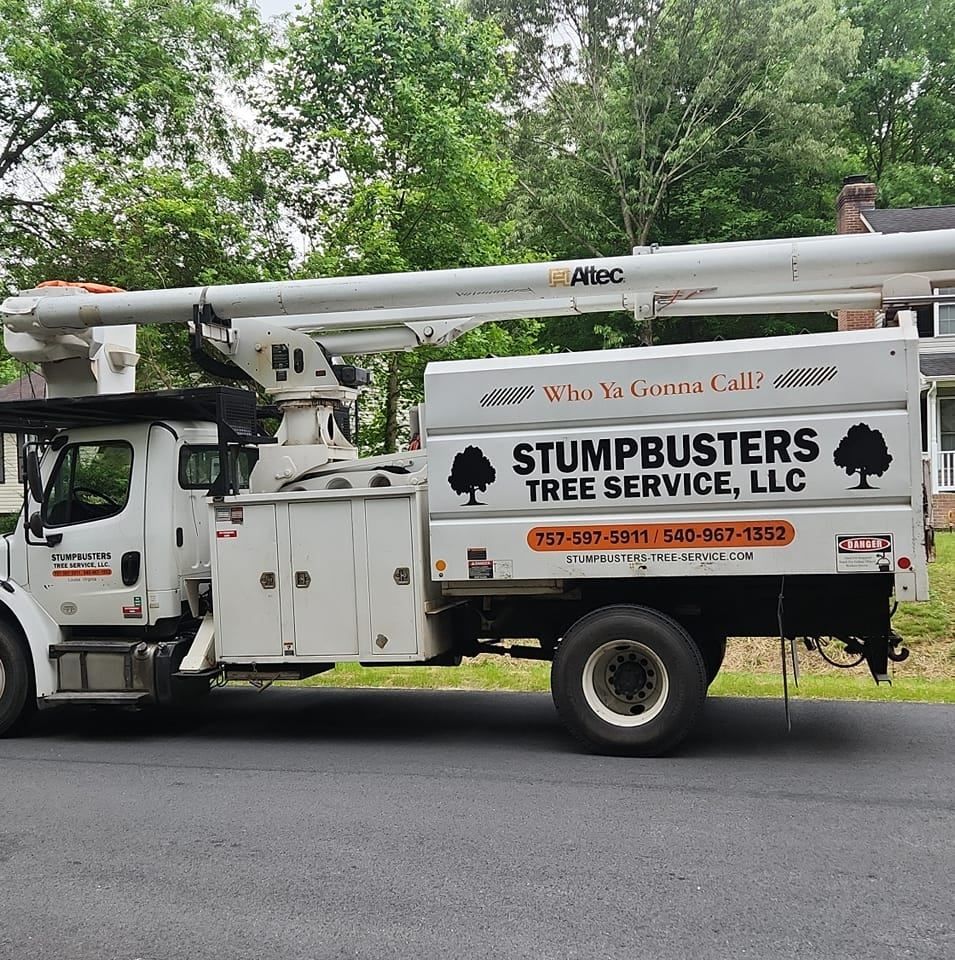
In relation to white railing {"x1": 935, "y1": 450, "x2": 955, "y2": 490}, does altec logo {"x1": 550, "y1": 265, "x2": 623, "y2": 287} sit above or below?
above

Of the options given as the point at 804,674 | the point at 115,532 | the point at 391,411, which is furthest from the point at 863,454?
the point at 391,411

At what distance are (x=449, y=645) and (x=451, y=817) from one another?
211 cm

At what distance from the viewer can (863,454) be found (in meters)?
6.48

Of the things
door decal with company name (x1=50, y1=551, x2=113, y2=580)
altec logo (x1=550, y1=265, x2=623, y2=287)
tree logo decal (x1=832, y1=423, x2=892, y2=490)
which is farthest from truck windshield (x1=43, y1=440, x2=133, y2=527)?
tree logo decal (x1=832, y1=423, x2=892, y2=490)

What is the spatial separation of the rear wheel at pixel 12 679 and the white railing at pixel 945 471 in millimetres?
18927

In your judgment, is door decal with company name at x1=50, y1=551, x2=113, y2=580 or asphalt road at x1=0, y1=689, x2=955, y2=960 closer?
asphalt road at x1=0, y1=689, x2=955, y2=960

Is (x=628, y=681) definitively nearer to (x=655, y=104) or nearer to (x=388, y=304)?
(x=388, y=304)

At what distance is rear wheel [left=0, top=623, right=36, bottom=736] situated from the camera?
8.09 metres

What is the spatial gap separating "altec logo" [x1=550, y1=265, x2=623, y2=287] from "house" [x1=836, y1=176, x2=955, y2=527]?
46.7 feet

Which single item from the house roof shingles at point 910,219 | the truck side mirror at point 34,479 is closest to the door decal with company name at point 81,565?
the truck side mirror at point 34,479

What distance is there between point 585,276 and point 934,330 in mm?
18097

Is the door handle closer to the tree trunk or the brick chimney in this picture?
the tree trunk

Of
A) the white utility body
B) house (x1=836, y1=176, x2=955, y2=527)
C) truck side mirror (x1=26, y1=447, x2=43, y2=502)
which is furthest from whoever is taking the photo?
house (x1=836, y1=176, x2=955, y2=527)

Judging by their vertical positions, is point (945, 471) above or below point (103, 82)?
below
